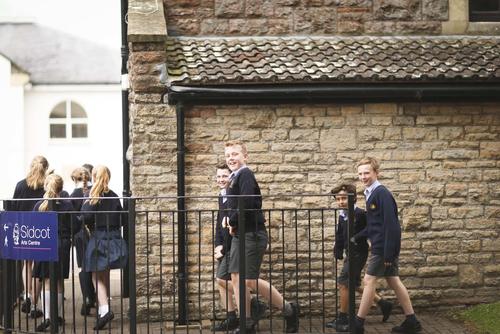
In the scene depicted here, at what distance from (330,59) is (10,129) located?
105 ft

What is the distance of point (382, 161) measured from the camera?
1256cm

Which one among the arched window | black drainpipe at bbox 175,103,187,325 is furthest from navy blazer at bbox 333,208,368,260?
the arched window

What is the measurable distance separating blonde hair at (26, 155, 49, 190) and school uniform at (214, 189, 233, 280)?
9.81 ft

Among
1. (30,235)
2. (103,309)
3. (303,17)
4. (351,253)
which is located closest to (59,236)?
(30,235)

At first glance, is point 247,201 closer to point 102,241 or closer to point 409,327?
point 102,241

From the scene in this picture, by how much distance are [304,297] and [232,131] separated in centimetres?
212

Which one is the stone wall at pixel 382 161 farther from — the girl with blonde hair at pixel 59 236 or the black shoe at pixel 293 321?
the black shoe at pixel 293 321

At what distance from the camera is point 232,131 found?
1244 cm

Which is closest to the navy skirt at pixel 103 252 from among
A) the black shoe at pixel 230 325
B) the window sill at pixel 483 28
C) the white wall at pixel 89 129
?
the black shoe at pixel 230 325

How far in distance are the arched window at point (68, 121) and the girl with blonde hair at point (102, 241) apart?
106 ft

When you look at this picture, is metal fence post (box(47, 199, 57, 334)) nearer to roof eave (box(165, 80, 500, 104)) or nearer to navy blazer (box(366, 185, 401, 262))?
roof eave (box(165, 80, 500, 104))

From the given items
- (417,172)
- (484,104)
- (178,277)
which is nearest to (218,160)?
(178,277)

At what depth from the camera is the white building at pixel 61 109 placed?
140 feet

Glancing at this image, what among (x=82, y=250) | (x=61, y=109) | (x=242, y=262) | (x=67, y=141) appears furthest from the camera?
(x=67, y=141)
